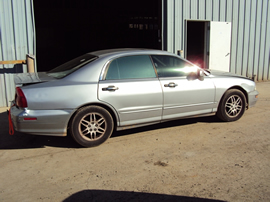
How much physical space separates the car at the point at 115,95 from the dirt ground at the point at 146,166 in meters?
0.38

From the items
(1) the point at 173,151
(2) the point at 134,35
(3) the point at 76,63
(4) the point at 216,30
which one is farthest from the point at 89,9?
(1) the point at 173,151

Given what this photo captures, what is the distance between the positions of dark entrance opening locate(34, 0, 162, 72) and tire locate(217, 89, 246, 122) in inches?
587

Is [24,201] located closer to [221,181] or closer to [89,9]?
[221,181]

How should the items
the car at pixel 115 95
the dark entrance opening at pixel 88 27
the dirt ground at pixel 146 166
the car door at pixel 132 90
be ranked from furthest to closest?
the dark entrance opening at pixel 88 27
the car door at pixel 132 90
the car at pixel 115 95
the dirt ground at pixel 146 166

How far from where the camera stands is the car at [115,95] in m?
3.95

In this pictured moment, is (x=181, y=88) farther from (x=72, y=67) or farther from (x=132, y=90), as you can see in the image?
(x=72, y=67)

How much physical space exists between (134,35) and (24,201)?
63.0ft

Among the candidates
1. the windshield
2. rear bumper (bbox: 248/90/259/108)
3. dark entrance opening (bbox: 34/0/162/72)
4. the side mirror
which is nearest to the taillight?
the windshield

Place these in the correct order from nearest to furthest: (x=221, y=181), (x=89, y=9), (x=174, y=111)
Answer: (x=221, y=181)
(x=174, y=111)
(x=89, y=9)

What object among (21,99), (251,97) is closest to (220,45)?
(251,97)

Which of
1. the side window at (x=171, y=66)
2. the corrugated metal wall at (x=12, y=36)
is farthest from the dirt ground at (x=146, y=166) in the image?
the corrugated metal wall at (x=12, y=36)

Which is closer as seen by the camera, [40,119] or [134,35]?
[40,119]

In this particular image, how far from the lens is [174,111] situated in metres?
4.88

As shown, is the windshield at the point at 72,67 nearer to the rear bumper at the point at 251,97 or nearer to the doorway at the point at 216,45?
the rear bumper at the point at 251,97
